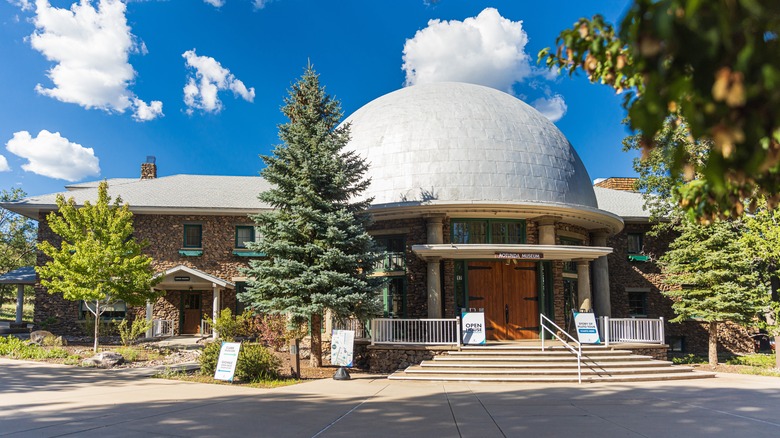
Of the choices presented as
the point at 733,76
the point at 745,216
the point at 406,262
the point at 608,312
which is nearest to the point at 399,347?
the point at 406,262

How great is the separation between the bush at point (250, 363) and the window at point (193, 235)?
11.2 metres

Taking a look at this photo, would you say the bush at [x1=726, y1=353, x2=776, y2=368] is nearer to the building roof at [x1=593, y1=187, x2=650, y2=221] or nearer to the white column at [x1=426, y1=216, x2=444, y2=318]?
the building roof at [x1=593, y1=187, x2=650, y2=221]

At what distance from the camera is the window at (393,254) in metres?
18.9

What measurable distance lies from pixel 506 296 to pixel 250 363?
9371 mm

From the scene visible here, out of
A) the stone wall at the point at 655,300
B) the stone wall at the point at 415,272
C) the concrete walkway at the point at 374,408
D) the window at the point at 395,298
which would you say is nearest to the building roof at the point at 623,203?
the stone wall at the point at 655,300

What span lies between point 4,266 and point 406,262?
38.6 m

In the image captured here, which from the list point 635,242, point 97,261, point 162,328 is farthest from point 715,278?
point 162,328

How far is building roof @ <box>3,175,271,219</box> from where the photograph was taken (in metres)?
23.3

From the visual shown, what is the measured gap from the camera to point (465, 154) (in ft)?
63.5

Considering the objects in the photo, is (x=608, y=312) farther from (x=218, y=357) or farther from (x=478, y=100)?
(x=218, y=357)

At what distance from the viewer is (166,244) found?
77.9 ft

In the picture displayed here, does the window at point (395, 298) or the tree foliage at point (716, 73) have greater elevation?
the tree foliage at point (716, 73)

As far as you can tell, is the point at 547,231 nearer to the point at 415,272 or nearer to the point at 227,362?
the point at 415,272

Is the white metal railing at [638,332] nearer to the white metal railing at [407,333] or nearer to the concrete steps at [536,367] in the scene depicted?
the concrete steps at [536,367]
